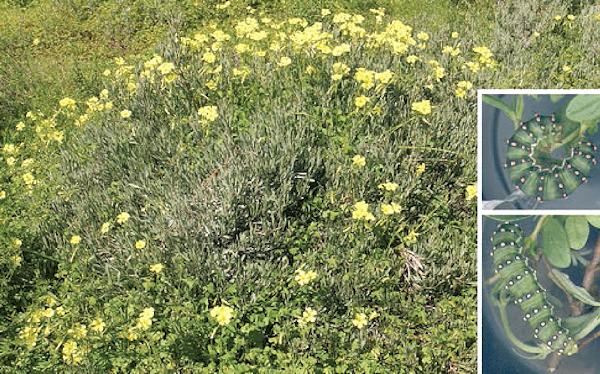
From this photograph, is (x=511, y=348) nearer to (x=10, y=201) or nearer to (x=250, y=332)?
(x=250, y=332)

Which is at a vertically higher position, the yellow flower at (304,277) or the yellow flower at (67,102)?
the yellow flower at (67,102)

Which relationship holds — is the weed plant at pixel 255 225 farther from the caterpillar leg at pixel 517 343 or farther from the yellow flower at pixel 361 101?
the caterpillar leg at pixel 517 343

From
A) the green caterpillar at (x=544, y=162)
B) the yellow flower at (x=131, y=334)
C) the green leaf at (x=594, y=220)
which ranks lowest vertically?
the yellow flower at (x=131, y=334)

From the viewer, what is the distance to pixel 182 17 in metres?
7.23

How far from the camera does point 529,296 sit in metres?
1.59

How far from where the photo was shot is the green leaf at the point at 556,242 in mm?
1534

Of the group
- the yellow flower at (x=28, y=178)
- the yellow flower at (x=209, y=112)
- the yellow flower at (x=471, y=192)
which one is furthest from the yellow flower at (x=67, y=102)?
the yellow flower at (x=471, y=192)

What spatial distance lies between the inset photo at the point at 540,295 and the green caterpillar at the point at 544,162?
81 mm

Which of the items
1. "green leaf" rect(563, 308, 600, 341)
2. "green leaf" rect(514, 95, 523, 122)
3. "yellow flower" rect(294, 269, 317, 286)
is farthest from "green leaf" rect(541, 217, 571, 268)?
"yellow flower" rect(294, 269, 317, 286)

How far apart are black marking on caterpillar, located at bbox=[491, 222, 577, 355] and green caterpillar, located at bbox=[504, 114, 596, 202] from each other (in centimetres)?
12

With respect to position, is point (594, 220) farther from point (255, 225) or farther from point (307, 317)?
point (255, 225)

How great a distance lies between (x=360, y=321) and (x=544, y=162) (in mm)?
1814

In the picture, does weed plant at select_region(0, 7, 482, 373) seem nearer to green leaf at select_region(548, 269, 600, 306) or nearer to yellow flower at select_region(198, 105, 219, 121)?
yellow flower at select_region(198, 105, 219, 121)

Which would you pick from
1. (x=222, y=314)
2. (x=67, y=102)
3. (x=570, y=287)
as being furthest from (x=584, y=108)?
(x=67, y=102)
